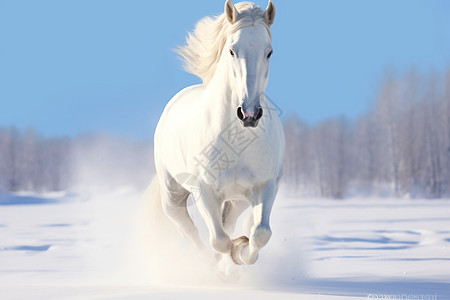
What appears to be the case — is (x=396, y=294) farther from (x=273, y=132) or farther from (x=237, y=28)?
(x=237, y=28)

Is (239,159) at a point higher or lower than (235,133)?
lower

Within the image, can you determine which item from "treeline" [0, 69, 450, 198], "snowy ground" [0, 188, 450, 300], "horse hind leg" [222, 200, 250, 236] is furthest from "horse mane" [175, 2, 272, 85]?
"treeline" [0, 69, 450, 198]

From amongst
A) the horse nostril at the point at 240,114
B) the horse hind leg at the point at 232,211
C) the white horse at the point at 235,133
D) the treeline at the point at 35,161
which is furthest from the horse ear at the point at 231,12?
the treeline at the point at 35,161

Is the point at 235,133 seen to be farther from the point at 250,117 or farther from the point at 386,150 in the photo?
the point at 386,150

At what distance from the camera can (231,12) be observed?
3.67 m

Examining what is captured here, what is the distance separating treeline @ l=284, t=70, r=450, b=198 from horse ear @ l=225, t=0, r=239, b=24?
679 inches

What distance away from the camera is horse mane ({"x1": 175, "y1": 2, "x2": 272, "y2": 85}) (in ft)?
11.9

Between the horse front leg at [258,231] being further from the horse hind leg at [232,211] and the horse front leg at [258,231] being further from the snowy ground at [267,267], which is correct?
the horse hind leg at [232,211]

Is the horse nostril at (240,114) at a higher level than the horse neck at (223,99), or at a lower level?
lower

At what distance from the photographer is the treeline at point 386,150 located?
20453 mm

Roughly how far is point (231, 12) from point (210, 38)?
1.39 feet

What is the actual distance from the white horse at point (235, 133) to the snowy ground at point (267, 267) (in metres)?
0.54

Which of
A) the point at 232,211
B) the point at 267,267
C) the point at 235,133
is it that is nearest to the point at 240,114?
the point at 235,133

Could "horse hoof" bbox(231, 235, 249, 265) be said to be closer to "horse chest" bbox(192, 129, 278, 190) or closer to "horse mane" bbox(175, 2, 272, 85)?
"horse chest" bbox(192, 129, 278, 190)
